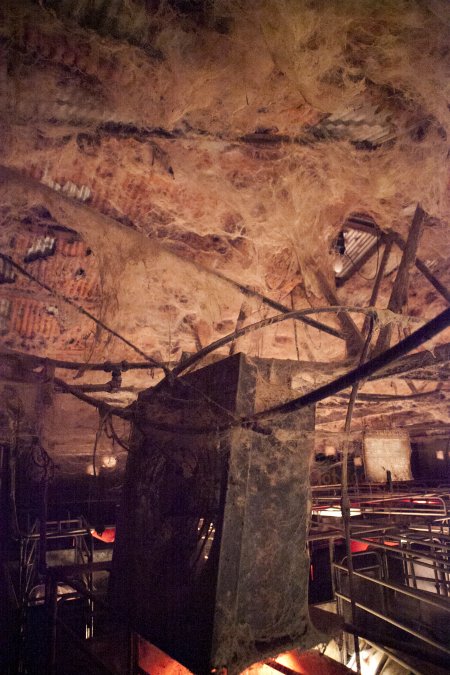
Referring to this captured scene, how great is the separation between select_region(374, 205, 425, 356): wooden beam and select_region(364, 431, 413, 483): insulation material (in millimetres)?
8942

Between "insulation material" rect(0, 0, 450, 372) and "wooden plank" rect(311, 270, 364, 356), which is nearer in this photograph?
"insulation material" rect(0, 0, 450, 372)

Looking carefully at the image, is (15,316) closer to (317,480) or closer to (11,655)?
(11,655)

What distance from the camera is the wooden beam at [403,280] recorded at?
4.03m

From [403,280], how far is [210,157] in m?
2.37

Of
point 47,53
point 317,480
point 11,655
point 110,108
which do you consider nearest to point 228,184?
point 110,108

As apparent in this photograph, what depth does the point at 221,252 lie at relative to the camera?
19.1ft

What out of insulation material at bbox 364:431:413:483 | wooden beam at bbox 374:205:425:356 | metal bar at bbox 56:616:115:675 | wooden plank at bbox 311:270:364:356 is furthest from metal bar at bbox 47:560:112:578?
insulation material at bbox 364:431:413:483

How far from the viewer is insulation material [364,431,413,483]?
12.2 m

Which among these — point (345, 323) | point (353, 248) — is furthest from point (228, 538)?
point (353, 248)

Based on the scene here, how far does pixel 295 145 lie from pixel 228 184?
859 mm

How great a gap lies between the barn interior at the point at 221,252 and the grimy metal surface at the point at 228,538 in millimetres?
19

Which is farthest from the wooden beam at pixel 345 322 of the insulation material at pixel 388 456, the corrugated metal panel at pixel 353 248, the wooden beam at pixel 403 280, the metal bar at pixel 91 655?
the insulation material at pixel 388 456

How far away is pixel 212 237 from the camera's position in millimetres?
5633

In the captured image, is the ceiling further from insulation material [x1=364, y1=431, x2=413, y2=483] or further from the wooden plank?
insulation material [x1=364, y1=431, x2=413, y2=483]
